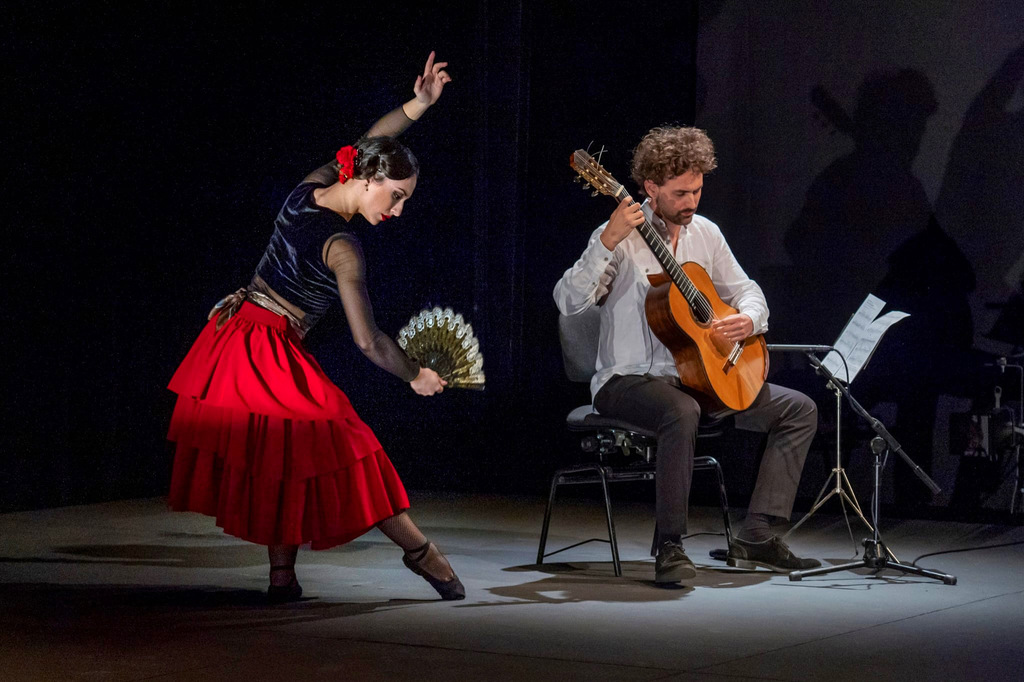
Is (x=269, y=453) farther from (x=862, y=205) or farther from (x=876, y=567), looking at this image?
(x=862, y=205)

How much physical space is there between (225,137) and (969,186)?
11.4 feet

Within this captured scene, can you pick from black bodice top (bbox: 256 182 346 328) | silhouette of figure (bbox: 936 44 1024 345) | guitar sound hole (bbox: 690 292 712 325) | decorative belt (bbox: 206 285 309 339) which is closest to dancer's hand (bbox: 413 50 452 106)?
black bodice top (bbox: 256 182 346 328)

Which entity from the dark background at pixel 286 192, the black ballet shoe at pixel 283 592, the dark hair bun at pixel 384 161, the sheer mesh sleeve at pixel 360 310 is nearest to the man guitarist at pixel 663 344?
the dark hair bun at pixel 384 161

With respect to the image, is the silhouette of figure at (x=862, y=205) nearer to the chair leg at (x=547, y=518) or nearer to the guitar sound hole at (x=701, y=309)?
the guitar sound hole at (x=701, y=309)

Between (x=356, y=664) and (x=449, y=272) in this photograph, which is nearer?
(x=356, y=664)

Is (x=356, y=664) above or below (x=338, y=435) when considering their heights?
below

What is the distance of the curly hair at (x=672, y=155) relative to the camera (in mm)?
4262

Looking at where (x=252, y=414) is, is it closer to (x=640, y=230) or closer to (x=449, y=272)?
(x=640, y=230)

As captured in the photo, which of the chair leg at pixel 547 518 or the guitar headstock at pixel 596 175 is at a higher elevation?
the guitar headstock at pixel 596 175

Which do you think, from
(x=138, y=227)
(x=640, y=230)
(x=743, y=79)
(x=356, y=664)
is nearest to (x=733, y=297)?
(x=640, y=230)

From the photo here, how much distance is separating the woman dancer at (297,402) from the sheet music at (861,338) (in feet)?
4.94

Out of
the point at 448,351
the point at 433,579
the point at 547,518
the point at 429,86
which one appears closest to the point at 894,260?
the point at 547,518

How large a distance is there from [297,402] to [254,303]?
318 mm

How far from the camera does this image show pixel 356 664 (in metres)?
2.71
